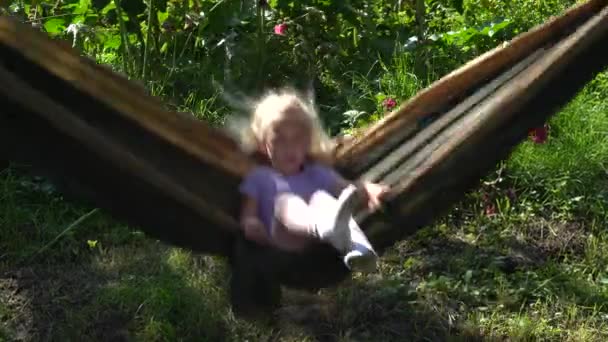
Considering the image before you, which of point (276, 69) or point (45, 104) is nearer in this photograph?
point (45, 104)

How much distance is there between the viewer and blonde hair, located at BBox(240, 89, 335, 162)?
269 centimetres

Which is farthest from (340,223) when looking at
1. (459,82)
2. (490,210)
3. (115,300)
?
(490,210)

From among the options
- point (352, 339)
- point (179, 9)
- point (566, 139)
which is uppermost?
point (179, 9)

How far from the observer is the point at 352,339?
2922mm

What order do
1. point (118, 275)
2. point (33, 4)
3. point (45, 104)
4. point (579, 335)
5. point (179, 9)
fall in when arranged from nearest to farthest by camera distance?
1. point (45, 104)
2. point (579, 335)
3. point (118, 275)
4. point (33, 4)
5. point (179, 9)

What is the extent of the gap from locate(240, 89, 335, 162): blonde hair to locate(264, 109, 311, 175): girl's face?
0.01 m

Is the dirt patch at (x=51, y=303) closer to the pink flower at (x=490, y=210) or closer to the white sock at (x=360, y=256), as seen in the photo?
the white sock at (x=360, y=256)

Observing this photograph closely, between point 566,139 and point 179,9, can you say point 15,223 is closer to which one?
point 179,9

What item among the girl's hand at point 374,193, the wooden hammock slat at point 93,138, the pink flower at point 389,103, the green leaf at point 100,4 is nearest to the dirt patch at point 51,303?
the wooden hammock slat at point 93,138

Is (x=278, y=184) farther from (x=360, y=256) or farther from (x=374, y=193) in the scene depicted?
(x=360, y=256)

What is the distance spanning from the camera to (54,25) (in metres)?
4.18

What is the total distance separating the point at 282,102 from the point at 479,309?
860mm

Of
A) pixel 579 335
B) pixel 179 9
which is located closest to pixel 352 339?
pixel 579 335

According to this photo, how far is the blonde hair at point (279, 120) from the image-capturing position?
2.69m
